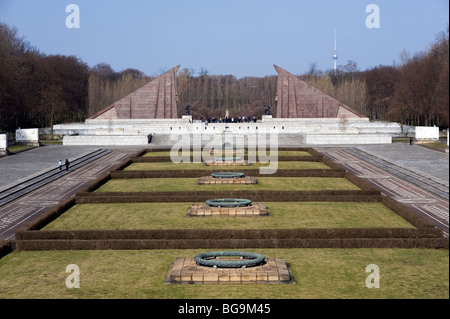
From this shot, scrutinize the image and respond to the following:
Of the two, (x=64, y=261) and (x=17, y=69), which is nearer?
(x=64, y=261)

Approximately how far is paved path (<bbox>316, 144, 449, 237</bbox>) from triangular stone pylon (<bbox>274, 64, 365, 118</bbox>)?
12.4 meters

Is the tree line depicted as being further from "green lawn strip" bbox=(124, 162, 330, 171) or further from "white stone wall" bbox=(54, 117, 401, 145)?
"green lawn strip" bbox=(124, 162, 330, 171)

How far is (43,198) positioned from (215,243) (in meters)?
11.2

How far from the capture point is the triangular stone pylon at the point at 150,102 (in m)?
55.6

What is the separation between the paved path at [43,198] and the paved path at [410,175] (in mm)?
12759

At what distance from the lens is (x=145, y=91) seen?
5572 centimetres

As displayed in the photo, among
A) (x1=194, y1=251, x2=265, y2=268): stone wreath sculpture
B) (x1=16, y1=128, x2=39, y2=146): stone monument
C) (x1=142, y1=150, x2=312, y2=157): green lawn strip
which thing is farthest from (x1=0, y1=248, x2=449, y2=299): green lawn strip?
(x1=16, y1=128, x2=39, y2=146): stone monument

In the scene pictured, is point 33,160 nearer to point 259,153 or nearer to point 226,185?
point 259,153

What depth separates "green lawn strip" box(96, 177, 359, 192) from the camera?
82.4 feet

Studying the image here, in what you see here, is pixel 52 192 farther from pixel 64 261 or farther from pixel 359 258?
pixel 359 258

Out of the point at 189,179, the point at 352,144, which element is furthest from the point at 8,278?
the point at 352,144

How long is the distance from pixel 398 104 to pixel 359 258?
47648mm

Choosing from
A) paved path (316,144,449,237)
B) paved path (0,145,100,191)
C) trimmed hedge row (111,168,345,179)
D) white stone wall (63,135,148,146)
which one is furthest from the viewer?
white stone wall (63,135,148,146)

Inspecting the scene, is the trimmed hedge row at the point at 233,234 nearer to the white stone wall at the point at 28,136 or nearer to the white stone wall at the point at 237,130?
the white stone wall at the point at 237,130
